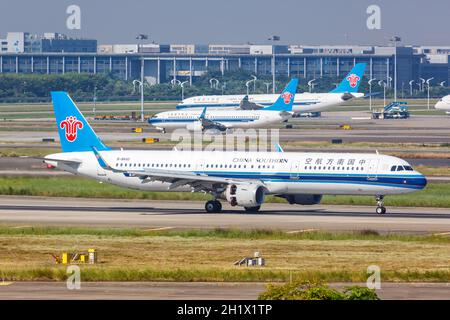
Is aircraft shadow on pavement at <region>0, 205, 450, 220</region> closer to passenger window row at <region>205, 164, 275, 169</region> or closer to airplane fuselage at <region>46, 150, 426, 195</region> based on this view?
airplane fuselage at <region>46, 150, 426, 195</region>

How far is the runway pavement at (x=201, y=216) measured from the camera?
63.2 metres

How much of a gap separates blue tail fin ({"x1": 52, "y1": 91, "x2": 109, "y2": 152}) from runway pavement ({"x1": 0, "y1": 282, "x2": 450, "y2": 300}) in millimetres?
35049

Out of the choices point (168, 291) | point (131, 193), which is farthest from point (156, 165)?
point (168, 291)

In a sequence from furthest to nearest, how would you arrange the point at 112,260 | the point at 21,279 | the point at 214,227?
the point at 214,227, the point at 112,260, the point at 21,279

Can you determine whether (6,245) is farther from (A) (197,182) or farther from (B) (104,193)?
(B) (104,193)

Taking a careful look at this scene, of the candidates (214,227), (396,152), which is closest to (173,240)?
(214,227)

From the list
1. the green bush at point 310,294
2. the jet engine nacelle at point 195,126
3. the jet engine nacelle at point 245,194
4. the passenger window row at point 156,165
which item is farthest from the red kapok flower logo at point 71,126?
the jet engine nacelle at point 195,126

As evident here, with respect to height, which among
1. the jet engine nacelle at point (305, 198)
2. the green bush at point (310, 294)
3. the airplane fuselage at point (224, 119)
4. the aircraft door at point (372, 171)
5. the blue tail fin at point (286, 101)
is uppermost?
the blue tail fin at point (286, 101)

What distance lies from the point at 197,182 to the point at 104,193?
13.6 metres

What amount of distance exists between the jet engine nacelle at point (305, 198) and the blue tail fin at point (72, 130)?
1339 centimetres

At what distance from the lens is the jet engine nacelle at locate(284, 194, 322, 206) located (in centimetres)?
7219

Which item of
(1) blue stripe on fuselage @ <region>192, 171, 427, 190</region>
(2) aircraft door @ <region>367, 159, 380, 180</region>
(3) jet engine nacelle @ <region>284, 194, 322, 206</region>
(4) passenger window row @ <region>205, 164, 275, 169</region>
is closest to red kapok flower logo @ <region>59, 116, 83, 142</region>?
(4) passenger window row @ <region>205, 164, 275, 169</region>

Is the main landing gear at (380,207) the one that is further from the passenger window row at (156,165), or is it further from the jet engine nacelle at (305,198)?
the passenger window row at (156,165)

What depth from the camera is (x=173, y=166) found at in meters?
73.6
